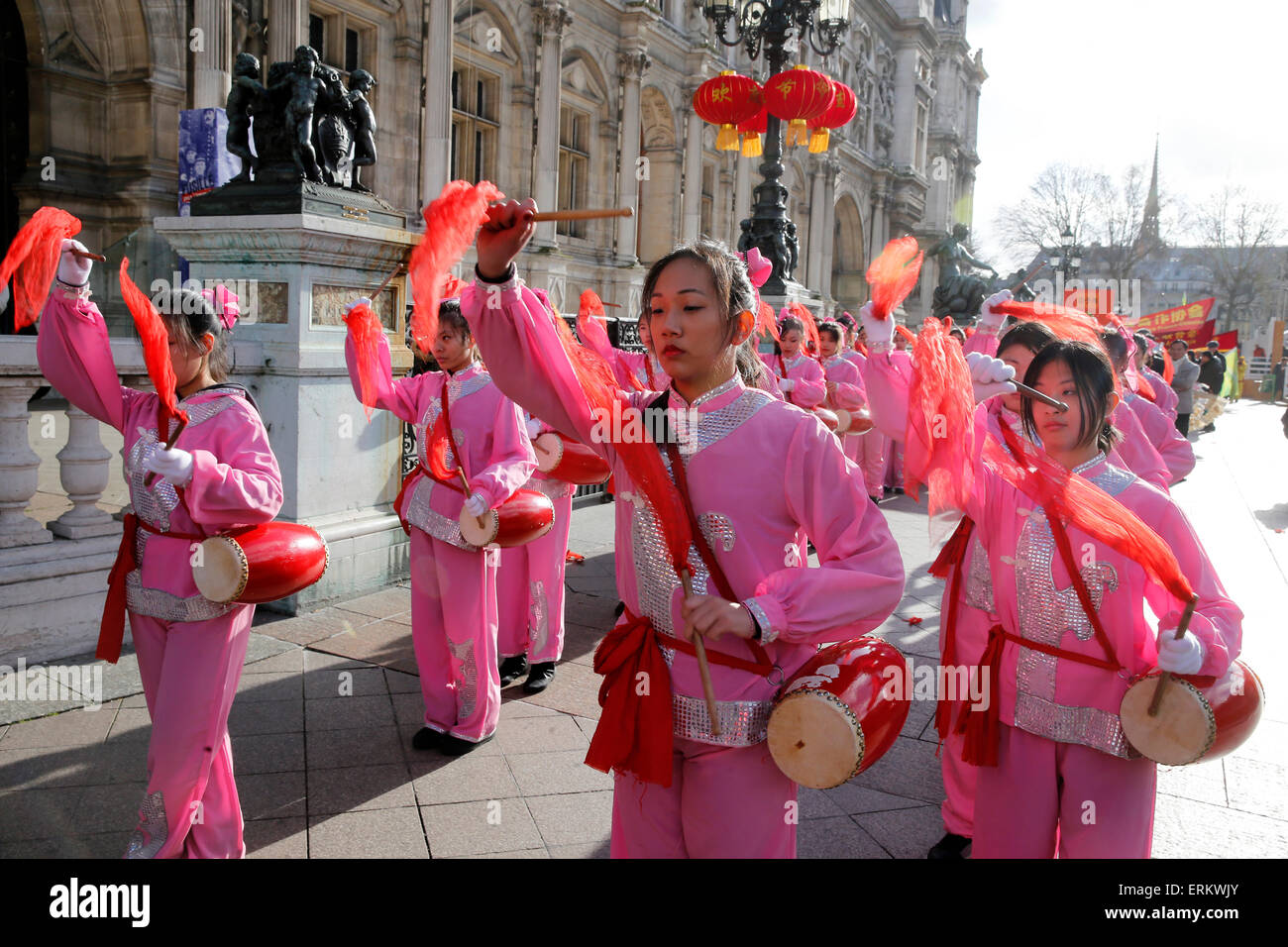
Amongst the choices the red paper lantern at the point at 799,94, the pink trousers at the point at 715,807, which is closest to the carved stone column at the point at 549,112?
the red paper lantern at the point at 799,94

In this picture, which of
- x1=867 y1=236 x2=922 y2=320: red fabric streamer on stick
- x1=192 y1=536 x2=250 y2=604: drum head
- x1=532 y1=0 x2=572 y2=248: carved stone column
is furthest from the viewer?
x1=532 y1=0 x2=572 y2=248: carved stone column

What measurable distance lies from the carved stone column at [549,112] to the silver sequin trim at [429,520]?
15835 mm

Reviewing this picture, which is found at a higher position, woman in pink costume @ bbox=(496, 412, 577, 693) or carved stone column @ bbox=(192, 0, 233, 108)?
carved stone column @ bbox=(192, 0, 233, 108)

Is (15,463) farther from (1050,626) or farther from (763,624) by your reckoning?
(1050,626)

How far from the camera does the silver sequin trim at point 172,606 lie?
309 centimetres

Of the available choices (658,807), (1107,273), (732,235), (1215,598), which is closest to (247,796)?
(658,807)

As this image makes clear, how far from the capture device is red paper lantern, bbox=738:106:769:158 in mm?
11555

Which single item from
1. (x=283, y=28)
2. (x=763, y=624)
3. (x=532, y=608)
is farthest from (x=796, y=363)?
(x=283, y=28)

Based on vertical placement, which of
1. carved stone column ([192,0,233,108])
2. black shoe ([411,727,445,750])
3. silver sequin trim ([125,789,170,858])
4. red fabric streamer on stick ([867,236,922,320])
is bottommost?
black shoe ([411,727,445,750])

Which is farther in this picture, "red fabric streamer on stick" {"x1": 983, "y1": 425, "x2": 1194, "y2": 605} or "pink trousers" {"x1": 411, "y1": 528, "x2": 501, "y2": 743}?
"pink trousers" {"x1": 411, "y1": 528, "x2": 501, "y2": 743}

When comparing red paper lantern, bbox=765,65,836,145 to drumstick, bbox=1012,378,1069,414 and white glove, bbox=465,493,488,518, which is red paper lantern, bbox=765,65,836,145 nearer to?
white glove, bbox=465,493,488,518

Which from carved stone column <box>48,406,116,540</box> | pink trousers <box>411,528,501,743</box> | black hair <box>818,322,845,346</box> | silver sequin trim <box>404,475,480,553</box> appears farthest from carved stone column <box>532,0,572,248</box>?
pink trousers <box>411,528,501,743</box>

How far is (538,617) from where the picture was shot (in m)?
5.38

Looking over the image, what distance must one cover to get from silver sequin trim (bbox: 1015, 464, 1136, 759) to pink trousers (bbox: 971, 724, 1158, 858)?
5 cm
